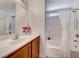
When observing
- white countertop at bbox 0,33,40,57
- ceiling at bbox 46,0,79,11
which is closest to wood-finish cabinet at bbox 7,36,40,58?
white countertop at bbox 0,33,40,57

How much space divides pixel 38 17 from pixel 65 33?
3.44 feet

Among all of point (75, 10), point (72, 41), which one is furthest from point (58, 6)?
point (72, 41)

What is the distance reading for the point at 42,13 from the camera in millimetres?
2920

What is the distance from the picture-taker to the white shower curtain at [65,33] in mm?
3071

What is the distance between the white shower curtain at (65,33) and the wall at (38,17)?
681 mm

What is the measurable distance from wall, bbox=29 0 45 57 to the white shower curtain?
681mm

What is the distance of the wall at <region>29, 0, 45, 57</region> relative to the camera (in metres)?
2.89

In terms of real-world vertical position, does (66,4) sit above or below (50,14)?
above

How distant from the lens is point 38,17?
296cm

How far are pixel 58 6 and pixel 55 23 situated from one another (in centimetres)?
66

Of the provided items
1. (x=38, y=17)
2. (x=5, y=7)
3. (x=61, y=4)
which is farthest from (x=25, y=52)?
(x=61, y=4)

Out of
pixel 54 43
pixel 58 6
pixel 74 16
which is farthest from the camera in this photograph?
pixel 54 43

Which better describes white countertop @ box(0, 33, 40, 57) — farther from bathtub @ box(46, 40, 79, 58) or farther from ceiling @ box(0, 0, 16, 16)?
bathtub @ box(46, 40, 79, 58)

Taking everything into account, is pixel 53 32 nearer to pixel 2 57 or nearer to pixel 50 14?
pixel 50 14
